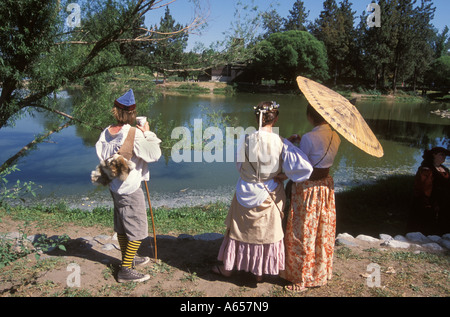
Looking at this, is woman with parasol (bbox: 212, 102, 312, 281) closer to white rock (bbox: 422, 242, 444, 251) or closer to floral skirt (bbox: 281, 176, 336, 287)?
floral skirt (bbox: 281, 176, 336, 287)

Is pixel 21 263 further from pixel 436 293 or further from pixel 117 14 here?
pixel 436 293

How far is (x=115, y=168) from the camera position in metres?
2.73

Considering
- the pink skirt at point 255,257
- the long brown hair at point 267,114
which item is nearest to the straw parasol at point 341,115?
the long brown hair at point 267,114

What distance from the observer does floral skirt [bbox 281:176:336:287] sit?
9.50 feet

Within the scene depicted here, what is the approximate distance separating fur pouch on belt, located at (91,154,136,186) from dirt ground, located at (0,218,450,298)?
90cm

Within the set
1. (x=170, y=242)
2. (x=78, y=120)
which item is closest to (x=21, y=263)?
(x=170, y=242)

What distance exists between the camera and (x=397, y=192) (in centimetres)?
776

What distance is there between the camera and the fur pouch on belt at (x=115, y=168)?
273 cm

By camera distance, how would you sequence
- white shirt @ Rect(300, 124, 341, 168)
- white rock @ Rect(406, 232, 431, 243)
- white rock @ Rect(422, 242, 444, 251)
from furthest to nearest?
white rock @ Rect(406, 232, 431, 243)
white rock @ Rect(422, 242, 444, 251)
white shirt @ Rect(300, 124, 341, 168)

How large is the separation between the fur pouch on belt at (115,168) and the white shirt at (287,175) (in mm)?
938

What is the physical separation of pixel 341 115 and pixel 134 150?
5.61 ft

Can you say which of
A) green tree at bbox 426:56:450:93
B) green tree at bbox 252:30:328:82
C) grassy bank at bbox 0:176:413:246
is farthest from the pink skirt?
green tree at bbox 426:56:450:93
